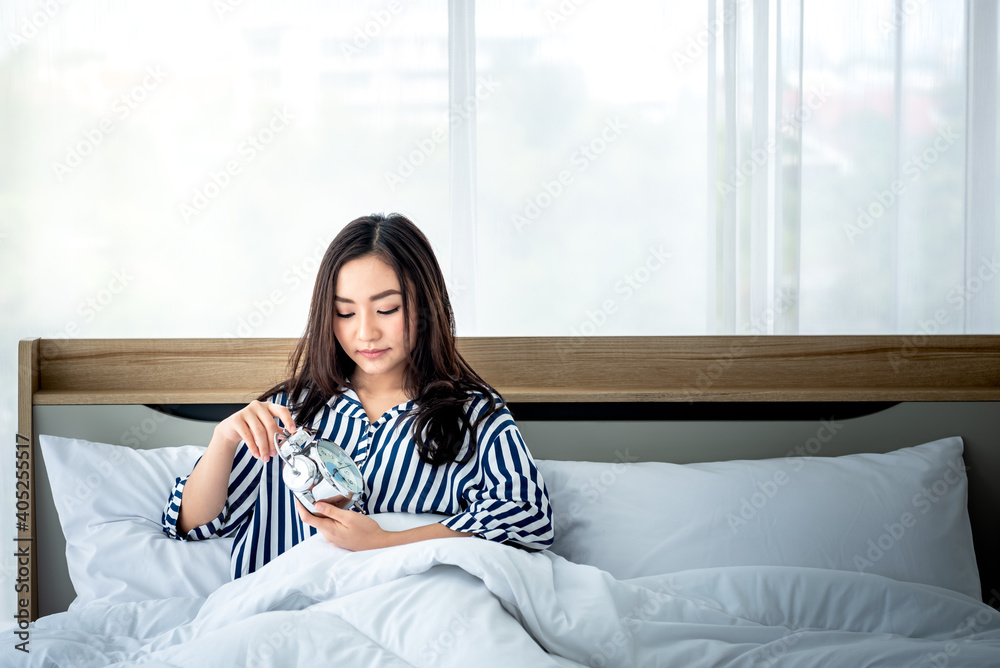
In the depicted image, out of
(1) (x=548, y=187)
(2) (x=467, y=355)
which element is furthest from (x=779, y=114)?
(2) (x=467, y=355)

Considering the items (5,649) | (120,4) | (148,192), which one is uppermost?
(120,4)

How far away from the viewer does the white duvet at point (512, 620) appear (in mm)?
856

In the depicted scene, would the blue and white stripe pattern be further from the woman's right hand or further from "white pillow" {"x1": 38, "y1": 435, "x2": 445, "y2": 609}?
the woman's right hand

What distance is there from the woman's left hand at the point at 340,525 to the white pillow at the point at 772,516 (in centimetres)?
42

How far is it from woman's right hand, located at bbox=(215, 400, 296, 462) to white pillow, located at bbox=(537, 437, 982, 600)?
1.75 ft

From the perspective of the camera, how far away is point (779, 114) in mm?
1689

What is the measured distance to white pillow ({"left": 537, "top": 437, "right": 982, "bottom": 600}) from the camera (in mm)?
1283

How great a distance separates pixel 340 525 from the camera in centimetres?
105

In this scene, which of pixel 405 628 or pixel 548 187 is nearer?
pixel 405 628

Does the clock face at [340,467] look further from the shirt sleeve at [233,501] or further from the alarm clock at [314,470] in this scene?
the shirt sleeve at [233,501]

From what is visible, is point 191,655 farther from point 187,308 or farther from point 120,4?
point 120,4

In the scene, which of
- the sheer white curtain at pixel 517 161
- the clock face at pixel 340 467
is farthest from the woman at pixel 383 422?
the sheer white curtain at pixel 517 161

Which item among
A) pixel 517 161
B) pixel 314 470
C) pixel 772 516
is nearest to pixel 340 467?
pixel 314 470

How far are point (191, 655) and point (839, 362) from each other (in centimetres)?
140
